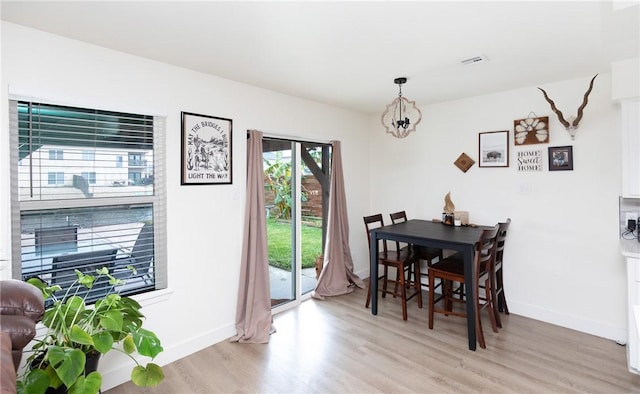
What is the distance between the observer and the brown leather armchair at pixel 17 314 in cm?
129

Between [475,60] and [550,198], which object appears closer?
[475,60]

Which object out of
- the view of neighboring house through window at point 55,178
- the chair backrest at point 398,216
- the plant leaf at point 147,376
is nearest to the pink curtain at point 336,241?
the chair backrest at point 398,216

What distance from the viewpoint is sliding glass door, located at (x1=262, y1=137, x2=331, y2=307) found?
11.5 ft

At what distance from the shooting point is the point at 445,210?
373 cm

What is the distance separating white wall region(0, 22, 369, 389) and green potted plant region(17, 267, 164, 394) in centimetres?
45

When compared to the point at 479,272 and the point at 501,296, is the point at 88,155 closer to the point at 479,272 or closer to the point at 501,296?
the point at 479,272

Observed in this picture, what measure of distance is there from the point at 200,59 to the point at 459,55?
1981mm

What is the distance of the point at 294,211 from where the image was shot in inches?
145

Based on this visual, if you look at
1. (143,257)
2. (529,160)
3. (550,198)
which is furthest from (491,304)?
(143,257)

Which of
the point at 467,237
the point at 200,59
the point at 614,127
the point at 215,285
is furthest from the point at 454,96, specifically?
the point at 215,285

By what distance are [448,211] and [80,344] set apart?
11.5 ft

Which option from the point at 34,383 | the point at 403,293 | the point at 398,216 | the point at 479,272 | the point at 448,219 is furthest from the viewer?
the point at 398,216

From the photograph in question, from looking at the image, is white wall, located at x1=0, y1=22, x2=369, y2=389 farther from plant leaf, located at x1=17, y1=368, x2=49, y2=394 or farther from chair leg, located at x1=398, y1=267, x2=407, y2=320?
chair leg, located at x1=398, y1=267, x2=407, y2=320

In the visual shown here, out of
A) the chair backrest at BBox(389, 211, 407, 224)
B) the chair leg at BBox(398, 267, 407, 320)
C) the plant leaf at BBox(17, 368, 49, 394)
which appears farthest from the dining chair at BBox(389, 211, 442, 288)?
the plant leaf at BBox(17, 368, 49, 394)
